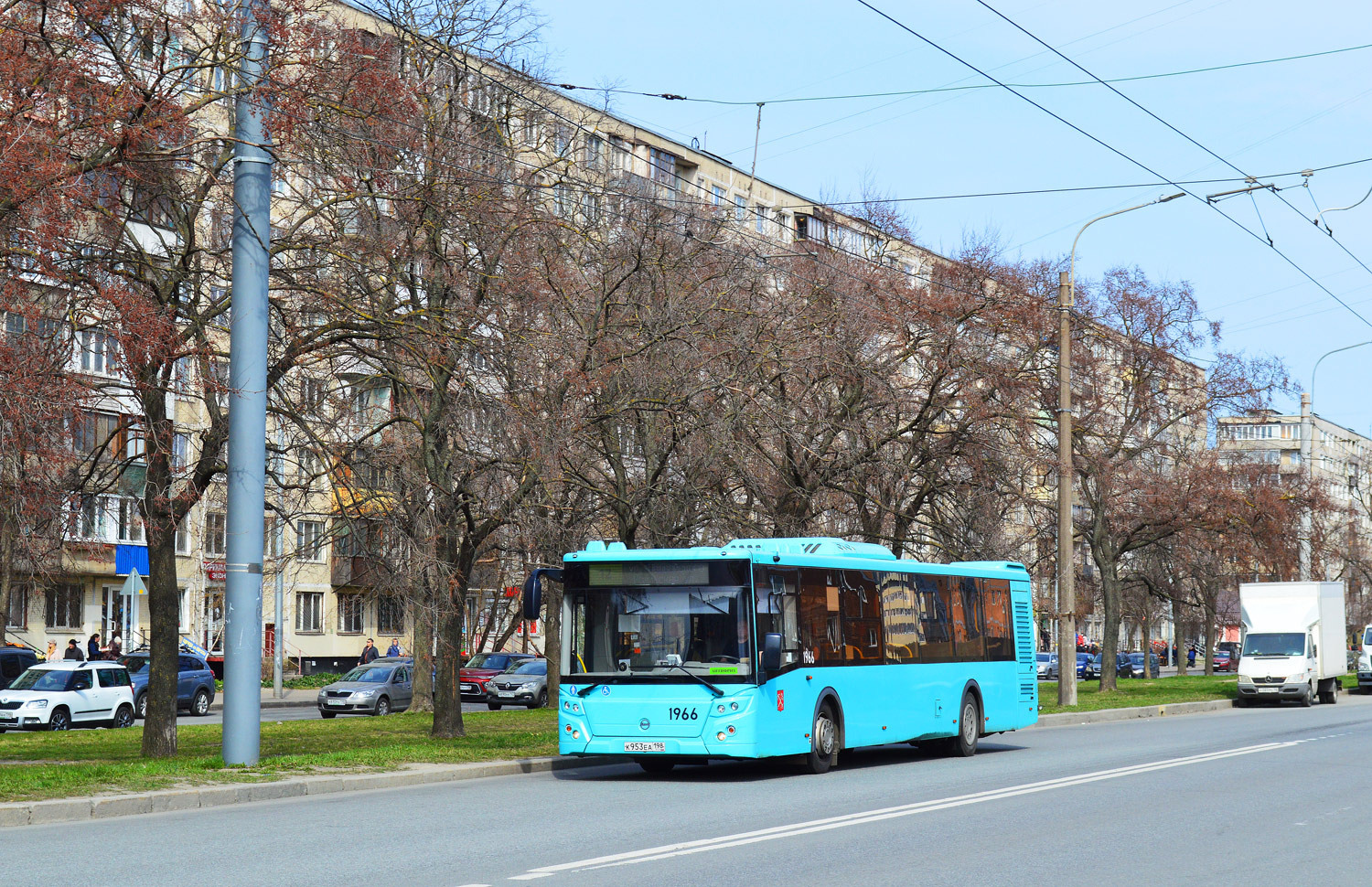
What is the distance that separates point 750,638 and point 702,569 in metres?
1.01

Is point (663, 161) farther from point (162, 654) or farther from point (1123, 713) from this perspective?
point (162, 654)

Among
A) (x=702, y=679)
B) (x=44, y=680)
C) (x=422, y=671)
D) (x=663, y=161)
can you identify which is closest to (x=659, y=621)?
Answer: (x=702, y=679)

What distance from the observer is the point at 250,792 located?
1467cm

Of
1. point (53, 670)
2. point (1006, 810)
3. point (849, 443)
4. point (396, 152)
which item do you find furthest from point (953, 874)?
point (53, 670)

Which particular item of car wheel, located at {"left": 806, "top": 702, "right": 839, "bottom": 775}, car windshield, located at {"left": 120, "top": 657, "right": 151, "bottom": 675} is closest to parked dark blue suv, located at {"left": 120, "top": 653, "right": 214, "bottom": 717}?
car windshield, located at {"left": 120, "top": 657, "right": 151, "bottom": 675}

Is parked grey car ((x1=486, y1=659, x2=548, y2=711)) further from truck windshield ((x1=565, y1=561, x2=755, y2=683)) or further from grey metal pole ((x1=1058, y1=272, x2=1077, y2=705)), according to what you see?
truck windshield ((x1=565, y1=561, x2=755, y2=683))

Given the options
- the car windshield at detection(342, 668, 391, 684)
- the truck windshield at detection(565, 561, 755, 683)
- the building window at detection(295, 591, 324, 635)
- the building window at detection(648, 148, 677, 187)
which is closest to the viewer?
the truck windshield at detection(565, 561, 755, 683)

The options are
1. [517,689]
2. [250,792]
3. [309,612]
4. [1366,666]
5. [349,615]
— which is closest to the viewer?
[250,792]

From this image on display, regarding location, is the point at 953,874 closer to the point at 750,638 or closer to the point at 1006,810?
the point at 1006,810

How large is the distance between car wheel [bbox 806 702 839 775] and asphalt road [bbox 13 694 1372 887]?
276 mm

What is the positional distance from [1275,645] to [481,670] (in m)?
22.2

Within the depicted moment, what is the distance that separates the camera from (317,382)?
2127cm

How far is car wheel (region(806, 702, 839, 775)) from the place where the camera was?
18.3 m

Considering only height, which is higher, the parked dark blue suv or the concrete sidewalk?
the parked dark blue suv
